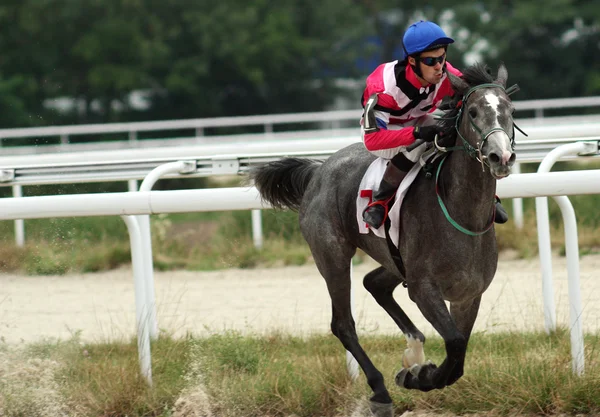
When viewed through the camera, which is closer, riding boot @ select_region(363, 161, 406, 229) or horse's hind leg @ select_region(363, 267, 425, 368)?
riding boot @ select_region(363, 161, 406, 229)

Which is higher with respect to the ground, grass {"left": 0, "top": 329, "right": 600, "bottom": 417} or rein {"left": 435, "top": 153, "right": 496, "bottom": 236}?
rein {"left": 435, "top": 153, "right": 496, "bottom": 236}

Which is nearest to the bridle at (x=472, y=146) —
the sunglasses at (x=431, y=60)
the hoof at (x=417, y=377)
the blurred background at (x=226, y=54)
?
the sunglasses at (x=431, y=60)

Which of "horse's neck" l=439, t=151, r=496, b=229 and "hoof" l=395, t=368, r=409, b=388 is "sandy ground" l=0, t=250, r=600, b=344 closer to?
"hoof" l=395, t=368, r=409, b=388

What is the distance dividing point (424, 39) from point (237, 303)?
293cm

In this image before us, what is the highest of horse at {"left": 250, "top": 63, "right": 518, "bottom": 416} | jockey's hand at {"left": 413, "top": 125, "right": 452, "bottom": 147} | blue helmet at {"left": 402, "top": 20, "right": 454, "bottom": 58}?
blue helmet at {"left": 402, "top": 20, "right": 454, "bottom": 58}

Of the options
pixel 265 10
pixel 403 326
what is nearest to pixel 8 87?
pixel 265 10

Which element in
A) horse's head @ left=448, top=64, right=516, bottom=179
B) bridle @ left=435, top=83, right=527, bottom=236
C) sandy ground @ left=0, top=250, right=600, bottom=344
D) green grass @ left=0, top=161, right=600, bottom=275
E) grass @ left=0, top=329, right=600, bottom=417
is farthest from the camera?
green grass @ left=0, top=161, right=600, bottom=275

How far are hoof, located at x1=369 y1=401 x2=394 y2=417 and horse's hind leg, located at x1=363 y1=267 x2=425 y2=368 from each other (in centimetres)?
26

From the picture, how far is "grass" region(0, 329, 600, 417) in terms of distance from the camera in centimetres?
398

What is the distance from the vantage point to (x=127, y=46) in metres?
25.4

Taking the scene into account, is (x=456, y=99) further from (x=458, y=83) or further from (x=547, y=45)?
(x=547, y=45)

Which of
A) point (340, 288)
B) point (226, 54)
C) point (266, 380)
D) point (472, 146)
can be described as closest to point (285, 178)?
point (340, 288)

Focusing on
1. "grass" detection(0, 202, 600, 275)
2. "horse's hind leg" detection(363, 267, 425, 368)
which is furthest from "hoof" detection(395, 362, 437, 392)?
"grass" detection(0, 202, 600, 275)

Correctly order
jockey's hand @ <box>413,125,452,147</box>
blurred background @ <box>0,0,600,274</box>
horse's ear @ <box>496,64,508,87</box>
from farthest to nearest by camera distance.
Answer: blurred background @ <box>0,0,600,274</box> < jockey's hand @ <box>413,125,452,147</box> < horse's ear @ <box>496,64,508,87</box>
